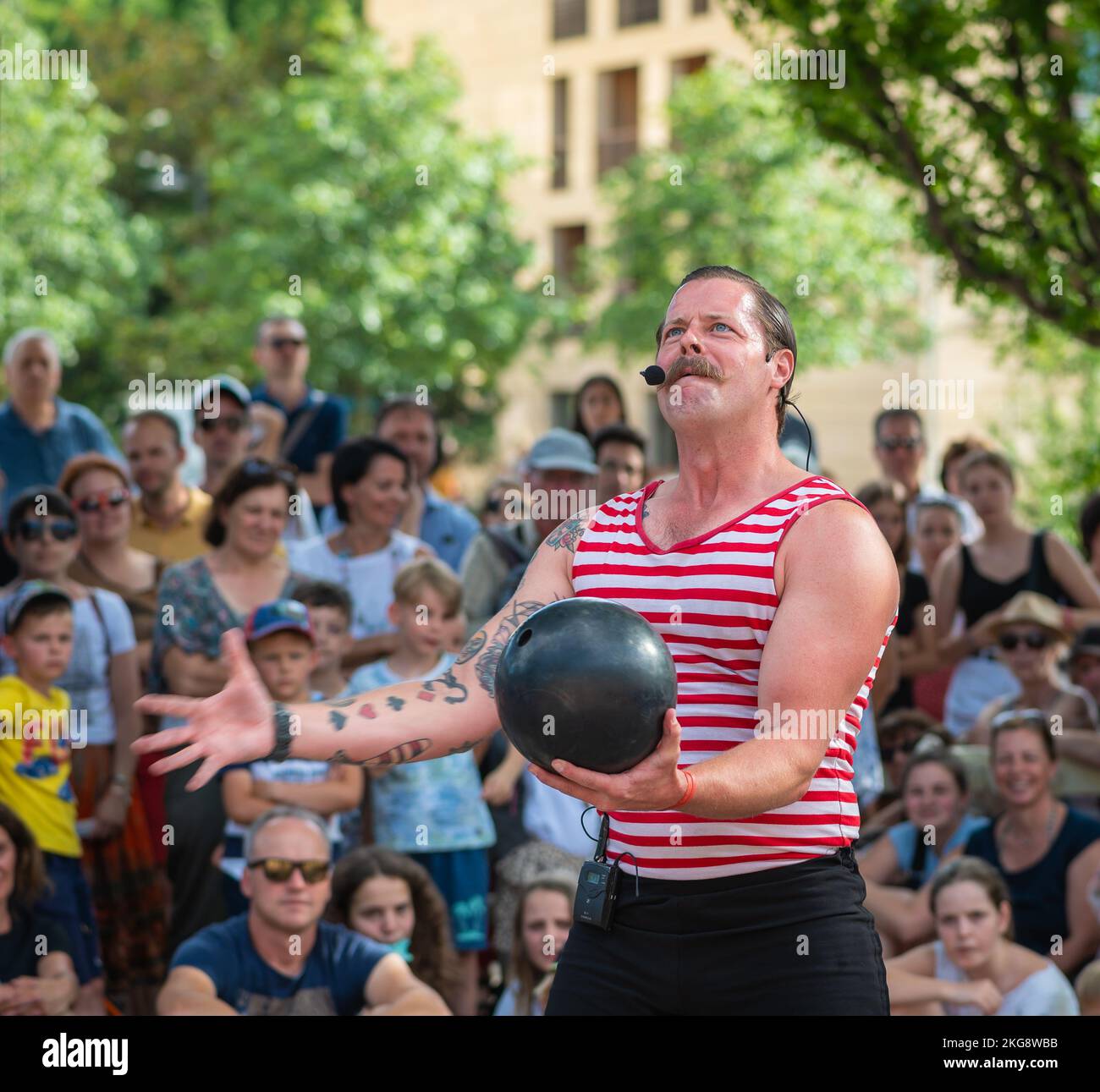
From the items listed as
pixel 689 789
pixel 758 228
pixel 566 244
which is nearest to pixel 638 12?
pixel 566 244

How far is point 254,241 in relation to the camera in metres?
26.8

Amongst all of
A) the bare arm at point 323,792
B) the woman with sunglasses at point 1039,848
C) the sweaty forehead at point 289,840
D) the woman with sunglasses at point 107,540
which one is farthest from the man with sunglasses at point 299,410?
the woman with sunglasses at point 1039,848

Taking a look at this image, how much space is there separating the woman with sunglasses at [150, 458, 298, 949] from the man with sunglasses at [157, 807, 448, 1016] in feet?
2.03

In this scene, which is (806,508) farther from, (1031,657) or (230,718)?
(1031,657)

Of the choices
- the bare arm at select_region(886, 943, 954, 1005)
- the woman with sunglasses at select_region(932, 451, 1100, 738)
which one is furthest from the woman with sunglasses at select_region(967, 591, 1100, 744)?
the bare arm at select_region(886, 943, 954, 1005)

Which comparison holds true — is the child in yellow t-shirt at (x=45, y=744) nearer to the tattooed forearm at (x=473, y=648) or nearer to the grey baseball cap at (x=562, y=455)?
the grey baseball cap at (x=562, y=455)

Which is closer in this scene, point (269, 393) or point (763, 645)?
point (763, 645)

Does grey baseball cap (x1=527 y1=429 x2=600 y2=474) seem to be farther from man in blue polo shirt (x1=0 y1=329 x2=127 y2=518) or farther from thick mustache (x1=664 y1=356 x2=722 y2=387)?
thick mustache (x1=664 y1=356 x2=722 y2=387)

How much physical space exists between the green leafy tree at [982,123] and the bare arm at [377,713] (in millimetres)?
7266

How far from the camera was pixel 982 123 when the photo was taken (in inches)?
427

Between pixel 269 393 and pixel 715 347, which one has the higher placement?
pixel 269 393
